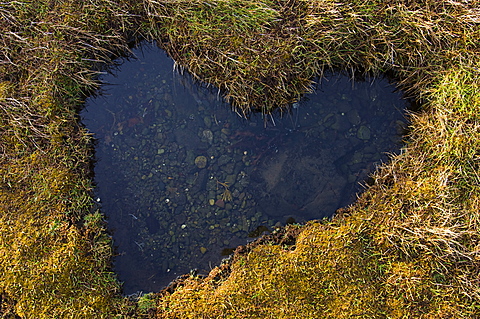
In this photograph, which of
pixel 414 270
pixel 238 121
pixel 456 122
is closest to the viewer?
pixel 414 270

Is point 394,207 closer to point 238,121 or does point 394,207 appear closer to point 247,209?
point 247,209

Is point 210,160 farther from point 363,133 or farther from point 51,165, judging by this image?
point 363,133

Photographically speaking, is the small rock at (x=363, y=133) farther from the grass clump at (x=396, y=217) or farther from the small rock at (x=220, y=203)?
the small rock at (x=220, y=203)

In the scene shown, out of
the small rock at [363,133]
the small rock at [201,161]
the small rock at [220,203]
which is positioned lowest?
the small rock at [220,203]

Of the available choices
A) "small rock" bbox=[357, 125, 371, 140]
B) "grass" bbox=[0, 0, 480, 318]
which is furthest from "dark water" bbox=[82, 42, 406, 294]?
"grass" bbox=[0, 0, 480, 318]

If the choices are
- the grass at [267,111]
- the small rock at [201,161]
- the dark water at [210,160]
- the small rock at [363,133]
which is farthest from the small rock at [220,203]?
the small rock at [363,133]

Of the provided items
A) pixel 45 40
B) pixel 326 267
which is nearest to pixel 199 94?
pixel 45 40
